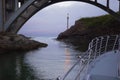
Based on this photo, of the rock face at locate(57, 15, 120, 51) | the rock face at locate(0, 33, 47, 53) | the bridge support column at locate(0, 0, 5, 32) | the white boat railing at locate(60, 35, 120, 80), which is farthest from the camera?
the rock face at locate(57, 15, 120, 51)

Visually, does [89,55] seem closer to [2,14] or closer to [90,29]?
[2,14]

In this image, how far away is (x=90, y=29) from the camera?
92.5 metres

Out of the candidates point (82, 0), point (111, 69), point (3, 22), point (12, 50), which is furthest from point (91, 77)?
point (82, 0)

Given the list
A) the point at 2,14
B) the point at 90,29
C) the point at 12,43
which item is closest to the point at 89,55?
the point at 12,43

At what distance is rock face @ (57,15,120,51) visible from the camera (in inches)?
3231

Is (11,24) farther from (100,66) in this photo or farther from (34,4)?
(100,66)

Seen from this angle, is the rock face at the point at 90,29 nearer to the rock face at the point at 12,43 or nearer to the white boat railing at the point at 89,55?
the rock face at the point at 12,43

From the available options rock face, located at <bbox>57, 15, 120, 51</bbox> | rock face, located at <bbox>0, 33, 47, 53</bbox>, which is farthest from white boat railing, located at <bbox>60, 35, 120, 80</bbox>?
rock face, located at <bbox>57, 15, 120, 51</bbox>

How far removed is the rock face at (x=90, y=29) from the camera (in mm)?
82062

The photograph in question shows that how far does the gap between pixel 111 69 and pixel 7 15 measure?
3669 cm

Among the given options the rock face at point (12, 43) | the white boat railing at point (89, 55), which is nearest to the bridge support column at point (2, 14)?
the rock face at point (12, 43)

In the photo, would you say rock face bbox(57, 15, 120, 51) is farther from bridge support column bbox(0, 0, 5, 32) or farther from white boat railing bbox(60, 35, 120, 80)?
white boat railing bbox(60, 35, 120, 80)

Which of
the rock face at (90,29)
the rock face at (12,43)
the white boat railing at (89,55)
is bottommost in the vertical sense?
the rock face at (90,29)

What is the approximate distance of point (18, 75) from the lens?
20438mm
